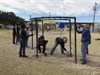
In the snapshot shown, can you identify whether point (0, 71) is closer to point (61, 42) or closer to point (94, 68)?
point (94, 68)

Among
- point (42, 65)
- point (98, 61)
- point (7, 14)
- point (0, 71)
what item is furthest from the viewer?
point (7, 14)

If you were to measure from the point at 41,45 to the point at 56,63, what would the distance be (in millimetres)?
3523

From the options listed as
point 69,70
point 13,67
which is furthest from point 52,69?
point 13,67

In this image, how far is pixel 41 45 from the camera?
62.5ft

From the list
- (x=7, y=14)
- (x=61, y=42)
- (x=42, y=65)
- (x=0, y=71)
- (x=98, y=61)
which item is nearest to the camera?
(x=0, y=71)

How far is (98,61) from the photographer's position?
54.5ft

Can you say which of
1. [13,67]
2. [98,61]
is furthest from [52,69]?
[98,61]

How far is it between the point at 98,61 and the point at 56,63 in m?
2.27

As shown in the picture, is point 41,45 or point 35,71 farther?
point 41,45

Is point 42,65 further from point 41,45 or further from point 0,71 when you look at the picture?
point 41,45

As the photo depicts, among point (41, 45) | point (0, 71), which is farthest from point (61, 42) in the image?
point (0, 71)

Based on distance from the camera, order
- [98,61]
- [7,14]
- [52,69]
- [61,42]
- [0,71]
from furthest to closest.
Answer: [7,14]
[61,42]
[98,61]
[52,69]
[0,71]

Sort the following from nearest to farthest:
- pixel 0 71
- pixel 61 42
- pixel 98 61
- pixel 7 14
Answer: pixel 0 71, pixel 98 61, pixel 61 42, pixel 7 14

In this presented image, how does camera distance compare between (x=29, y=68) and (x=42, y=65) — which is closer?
(x=29, y=68)
